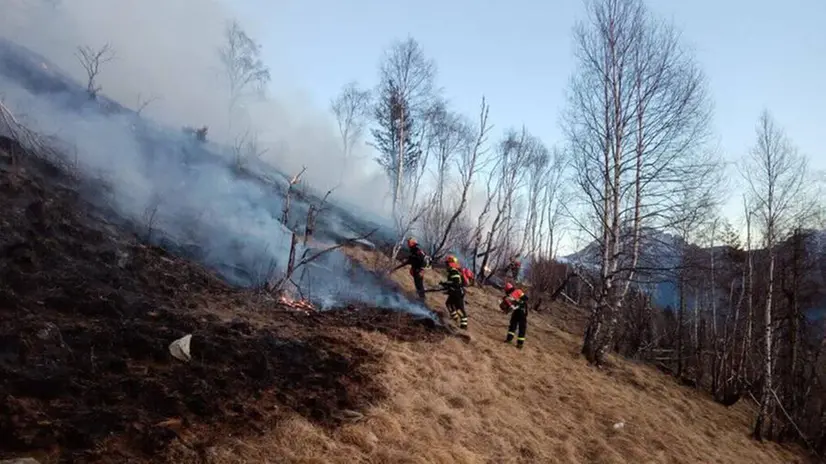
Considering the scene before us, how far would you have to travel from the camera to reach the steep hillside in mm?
3850

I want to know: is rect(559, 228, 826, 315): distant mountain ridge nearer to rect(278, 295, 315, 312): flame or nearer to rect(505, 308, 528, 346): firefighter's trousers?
rect(505, 308, 528, 346): firefighter's trousers

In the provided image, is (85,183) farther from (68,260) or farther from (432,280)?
(432,280)

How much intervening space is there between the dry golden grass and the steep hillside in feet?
0.10

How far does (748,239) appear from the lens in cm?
1462

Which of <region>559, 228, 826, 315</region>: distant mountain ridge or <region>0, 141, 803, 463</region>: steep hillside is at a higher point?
<region>559, 228, 826, 315</region>: distant mountain ridge

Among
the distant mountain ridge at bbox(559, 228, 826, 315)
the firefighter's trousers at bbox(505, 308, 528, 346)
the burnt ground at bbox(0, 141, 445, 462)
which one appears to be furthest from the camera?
the distant mountain ridge at bbox(559, 228, 826, 315)

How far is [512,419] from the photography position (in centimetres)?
677

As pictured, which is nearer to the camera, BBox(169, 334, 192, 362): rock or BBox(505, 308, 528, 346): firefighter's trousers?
BBox(169, 334, 192, 362): rock

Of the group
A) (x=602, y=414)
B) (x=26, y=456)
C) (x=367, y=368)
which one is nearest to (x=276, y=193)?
(x=367, y=368)

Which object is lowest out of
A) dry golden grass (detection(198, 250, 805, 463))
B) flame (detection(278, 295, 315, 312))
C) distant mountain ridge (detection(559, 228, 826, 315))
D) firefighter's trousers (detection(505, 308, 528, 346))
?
dry golden grass (detection(198, 250, 805, 463))

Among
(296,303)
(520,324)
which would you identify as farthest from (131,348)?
(520,324)

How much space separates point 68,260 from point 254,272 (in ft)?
11.6

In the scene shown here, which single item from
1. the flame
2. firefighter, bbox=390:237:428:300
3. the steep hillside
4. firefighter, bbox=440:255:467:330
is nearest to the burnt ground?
the steep hillside

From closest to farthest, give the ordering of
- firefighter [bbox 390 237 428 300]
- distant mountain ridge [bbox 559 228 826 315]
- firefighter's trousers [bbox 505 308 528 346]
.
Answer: firefighter's trousers [bbox 505 308 528 346], distant mountain ridge [bbox 559 228 826 315], firefighter [bbox 390 237 428 300]
